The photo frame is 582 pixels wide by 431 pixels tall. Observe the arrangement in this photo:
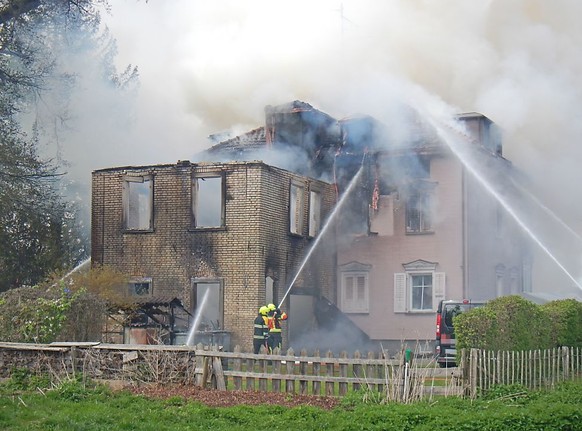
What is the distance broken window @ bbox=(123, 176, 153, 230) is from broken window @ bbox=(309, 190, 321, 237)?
5.45 meters

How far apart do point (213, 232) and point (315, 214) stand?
454 cm

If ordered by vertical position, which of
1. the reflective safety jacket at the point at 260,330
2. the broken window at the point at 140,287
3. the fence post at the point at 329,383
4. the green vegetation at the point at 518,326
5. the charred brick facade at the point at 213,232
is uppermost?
the charred brick facade at the point at 213,232

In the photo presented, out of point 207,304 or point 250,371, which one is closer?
point 250,371

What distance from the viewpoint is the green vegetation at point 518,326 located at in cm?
1619

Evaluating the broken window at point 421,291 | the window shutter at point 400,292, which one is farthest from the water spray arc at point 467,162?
the window shutter at point 400,292

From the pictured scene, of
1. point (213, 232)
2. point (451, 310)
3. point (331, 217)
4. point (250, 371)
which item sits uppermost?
point (331, 217)

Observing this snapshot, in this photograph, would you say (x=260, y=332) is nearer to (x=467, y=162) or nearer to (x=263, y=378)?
(x=263, y=378)

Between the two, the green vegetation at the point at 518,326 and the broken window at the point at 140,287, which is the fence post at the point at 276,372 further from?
the broken window at the point at 140,287

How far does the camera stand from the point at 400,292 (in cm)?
3347

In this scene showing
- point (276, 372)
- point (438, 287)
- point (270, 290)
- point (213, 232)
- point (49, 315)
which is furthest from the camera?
point (438, 287)

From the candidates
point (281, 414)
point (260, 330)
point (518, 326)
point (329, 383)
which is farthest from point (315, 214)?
point (281, 414)

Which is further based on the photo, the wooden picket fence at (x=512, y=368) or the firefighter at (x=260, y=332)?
the firefighter at (x=260, y=332)

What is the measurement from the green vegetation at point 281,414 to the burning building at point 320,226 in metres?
13.9

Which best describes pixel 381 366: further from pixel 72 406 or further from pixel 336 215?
pixel 336 215
